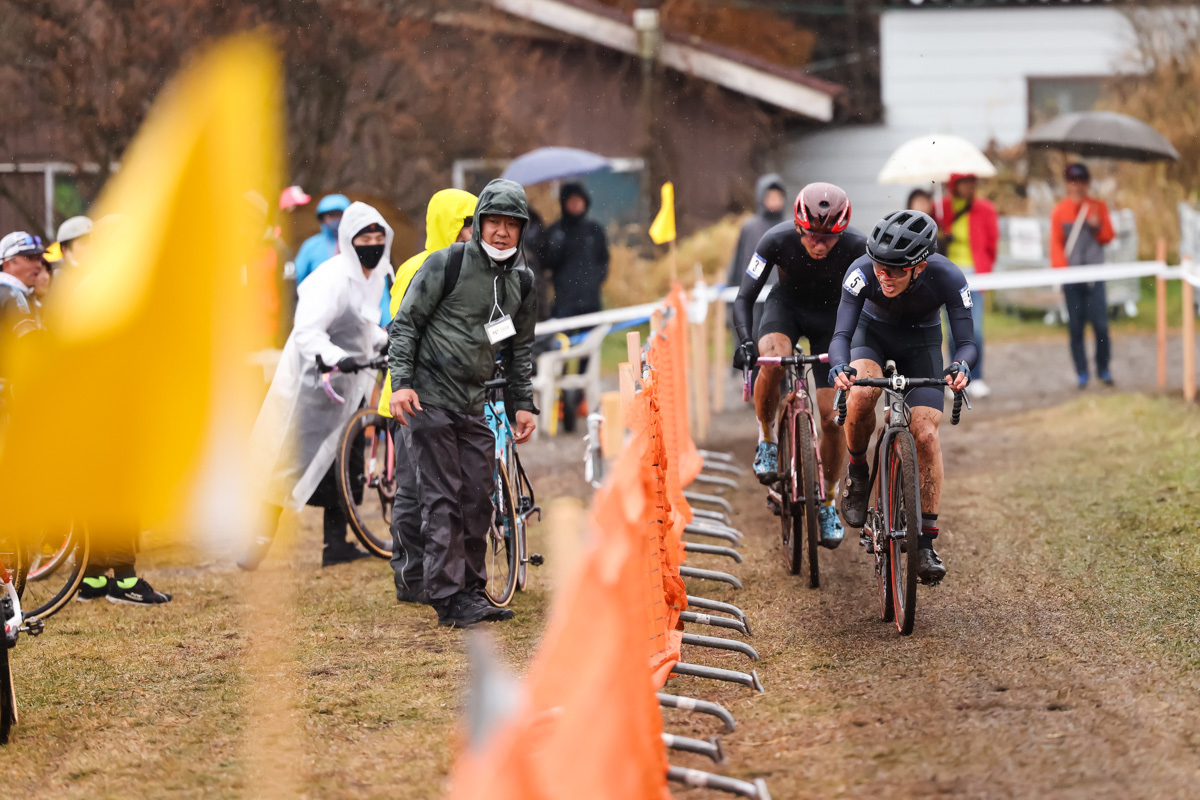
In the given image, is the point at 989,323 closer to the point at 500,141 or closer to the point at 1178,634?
the point at 500,141

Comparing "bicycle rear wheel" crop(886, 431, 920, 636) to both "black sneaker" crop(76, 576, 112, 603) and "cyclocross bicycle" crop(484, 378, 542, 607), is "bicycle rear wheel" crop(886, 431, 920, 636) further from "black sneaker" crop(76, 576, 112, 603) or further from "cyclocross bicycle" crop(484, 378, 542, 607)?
"black sneaker" crop(76, 576, 112, 603)

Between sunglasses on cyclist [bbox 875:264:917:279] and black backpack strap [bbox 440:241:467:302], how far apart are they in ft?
6.40

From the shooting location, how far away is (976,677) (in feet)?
20.0

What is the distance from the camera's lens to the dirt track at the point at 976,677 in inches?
196

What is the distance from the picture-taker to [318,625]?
782 cm

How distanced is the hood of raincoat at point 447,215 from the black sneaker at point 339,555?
2385 mm

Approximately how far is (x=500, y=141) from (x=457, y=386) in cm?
1284

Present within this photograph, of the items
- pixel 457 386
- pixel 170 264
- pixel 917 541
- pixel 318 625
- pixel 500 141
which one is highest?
pixel 500 141

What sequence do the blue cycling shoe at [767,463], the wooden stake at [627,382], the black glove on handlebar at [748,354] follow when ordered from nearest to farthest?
1. the wooden stake at [627,382]
2. the black glove on handlebar at [748,354]
3. the blue cycling shoe at [767,463]

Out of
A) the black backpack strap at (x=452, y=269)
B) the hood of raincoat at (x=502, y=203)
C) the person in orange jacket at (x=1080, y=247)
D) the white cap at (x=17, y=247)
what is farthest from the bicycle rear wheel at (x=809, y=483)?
the person in orange jacket at (x=1080, y=247)

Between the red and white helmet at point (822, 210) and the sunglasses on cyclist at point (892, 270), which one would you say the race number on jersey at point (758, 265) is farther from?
the sunglasses on cyclist at point (892, 270)

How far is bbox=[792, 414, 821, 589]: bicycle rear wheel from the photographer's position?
795 centimetres

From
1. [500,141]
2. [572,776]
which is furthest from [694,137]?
[572,776]

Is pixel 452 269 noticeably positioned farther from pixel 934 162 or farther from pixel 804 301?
pixel 934 162
